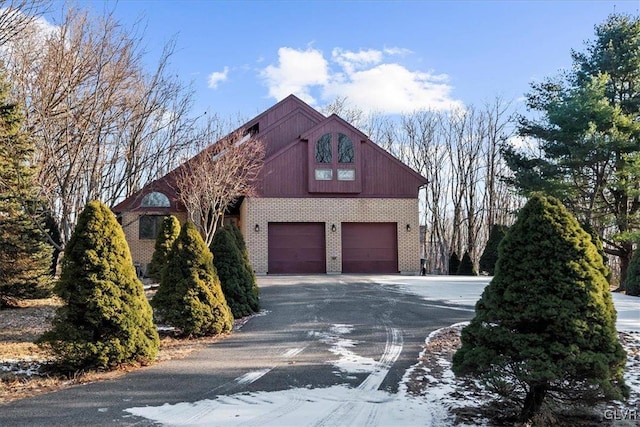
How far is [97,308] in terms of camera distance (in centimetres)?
592

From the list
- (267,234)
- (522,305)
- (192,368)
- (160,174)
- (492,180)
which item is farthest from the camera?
(492,180)

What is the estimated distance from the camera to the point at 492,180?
35.5 meters

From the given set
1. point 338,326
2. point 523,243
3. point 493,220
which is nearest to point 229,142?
point 338,326

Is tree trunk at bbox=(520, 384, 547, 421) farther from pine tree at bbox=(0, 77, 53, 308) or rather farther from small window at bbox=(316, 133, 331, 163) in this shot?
small window at bbox=(316, 133, 331, 163)

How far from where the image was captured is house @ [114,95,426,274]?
20.6 meters

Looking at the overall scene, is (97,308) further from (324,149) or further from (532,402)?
(324,149)

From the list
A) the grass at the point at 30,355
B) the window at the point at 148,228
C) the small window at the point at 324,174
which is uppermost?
the small window at the point at 324,174

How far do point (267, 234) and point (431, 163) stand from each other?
20.1 metres

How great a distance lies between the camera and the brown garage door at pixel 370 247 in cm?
2111

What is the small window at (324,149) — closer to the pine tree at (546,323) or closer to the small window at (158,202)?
the small window at (158,202)

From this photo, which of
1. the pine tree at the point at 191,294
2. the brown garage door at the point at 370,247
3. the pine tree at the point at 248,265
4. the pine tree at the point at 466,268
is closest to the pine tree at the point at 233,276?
the pine tree at the point at 248,265

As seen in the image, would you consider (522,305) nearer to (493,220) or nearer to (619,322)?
(619,322)

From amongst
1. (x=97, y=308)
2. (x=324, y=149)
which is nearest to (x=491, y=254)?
(x=324, y=149)

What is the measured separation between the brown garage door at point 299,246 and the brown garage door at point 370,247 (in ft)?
3.57
